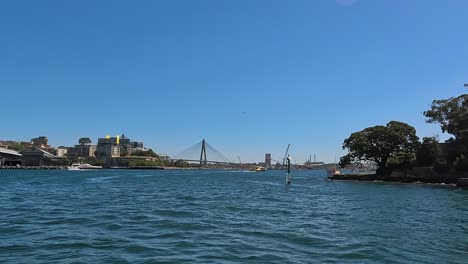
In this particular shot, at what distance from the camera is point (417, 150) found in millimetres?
84500

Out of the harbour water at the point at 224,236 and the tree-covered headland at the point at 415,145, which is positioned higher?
the tree-covered headland at the point at 415,145

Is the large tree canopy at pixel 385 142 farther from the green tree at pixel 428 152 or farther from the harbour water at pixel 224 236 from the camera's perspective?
the harbour water at pixel 224 236

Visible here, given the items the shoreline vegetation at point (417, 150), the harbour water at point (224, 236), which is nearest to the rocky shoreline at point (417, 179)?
the shoreline vegetation at point (417, 150)

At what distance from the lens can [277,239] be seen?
16.3m

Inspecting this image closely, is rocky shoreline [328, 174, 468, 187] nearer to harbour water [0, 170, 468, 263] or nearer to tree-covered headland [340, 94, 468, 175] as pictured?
A: tree-covered headland [340, 94, 468, 175]

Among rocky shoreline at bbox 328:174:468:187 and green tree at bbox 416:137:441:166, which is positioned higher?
green tree at bbox 416:137:441:166

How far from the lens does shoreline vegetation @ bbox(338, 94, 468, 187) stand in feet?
238

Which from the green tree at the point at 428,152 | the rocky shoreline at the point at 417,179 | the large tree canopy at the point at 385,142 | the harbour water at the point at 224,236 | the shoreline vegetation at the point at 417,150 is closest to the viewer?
the harbour water at the point at 224,236

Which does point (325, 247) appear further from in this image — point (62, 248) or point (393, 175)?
point (393, 175)

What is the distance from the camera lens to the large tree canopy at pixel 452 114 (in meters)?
70.1

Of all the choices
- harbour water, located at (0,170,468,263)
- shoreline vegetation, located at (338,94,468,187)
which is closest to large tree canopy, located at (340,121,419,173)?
shoreline vegetation, located at (338,94,468,187)

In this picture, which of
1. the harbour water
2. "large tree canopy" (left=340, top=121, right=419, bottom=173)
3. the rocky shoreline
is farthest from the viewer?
"large tree canopy" (left=340, top=121, right=419, bottom=173)

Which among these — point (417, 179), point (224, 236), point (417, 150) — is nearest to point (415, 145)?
point (417, 150)

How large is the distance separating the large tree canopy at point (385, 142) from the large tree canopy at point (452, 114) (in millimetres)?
10135
